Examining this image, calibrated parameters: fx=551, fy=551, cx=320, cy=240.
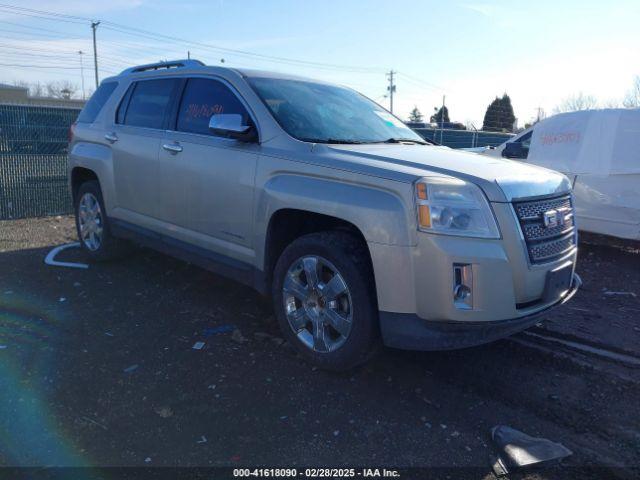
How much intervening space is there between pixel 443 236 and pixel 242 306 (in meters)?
2.48

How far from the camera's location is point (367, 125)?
4.64m

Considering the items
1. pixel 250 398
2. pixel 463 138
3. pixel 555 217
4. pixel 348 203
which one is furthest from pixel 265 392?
pixel 463 138

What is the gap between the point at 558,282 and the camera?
11.6 feet

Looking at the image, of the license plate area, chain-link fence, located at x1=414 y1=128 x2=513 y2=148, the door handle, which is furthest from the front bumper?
chain-link fence, located at x1=414 y1=128 x2=513 y2=148

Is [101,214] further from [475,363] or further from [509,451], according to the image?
[509,451]

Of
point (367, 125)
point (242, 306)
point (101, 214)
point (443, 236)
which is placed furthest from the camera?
point (101, 214)

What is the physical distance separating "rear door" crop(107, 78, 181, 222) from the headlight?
276cm

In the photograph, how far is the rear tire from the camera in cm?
599

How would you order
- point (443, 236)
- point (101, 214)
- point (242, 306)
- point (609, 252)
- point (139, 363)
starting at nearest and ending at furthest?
point (443, 236)
point (139, 363)
point (242, 306)
point (101, 214)
point (609, 252)

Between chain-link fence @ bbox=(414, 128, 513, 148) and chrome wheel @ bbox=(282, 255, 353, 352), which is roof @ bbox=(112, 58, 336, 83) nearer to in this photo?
chrome wheel @ bbox=(282, 255, 353, 352)

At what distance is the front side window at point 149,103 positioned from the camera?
510cm

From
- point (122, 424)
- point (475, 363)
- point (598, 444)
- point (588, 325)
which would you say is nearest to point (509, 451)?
point (598, 444)

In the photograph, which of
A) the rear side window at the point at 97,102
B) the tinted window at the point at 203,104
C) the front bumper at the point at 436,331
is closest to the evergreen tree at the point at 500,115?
the rear side window at the point at 97,102

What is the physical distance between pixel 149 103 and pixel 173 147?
89 cm
